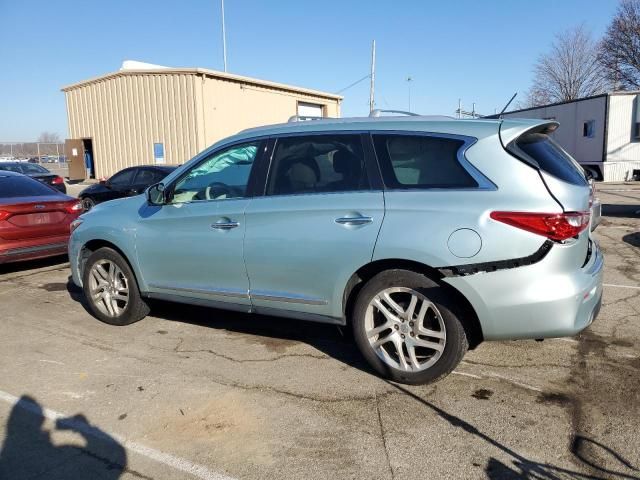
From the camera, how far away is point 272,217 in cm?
398

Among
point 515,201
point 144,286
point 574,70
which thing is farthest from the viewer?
point 574,70

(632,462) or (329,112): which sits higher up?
(329,112)

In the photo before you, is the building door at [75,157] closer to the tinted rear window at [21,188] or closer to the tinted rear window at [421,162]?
the tinted rear window at [21,188]

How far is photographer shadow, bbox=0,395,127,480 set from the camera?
9.10ft

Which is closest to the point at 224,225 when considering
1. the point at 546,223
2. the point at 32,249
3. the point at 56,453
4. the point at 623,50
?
the point at 56,453

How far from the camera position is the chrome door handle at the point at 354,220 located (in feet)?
11.8

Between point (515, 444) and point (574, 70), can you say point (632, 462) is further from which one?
point (574, 70)

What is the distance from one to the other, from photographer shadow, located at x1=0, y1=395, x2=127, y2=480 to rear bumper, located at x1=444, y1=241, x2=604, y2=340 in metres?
2.23

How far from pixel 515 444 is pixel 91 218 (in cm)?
424

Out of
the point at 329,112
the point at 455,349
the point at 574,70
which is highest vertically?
the point at 574,70

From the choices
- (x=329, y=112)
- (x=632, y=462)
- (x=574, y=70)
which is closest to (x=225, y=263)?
(x=632, y=462)

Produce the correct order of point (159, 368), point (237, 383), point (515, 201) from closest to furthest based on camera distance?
point (515, 201) < point (237, 383) < point (159, 368)

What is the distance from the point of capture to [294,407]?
11.2 ft

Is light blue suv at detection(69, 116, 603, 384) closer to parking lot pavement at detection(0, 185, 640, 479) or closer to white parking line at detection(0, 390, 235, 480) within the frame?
parking lot pavement at detection(0, 185, 640, 479)
